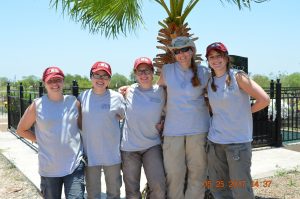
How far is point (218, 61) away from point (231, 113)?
0.53 m

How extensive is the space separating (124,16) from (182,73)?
1993 millimetres

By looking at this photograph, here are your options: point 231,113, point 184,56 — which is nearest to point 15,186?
point 184,56

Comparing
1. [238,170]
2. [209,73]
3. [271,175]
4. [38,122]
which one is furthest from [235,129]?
[271,175]

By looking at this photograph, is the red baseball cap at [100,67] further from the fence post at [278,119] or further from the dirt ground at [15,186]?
the fence post at [278,119]

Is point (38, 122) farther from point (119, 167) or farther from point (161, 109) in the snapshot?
point (161, 109)

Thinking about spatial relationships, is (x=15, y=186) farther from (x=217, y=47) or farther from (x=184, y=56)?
(x=217, y=47)

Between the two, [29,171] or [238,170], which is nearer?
[238,170]

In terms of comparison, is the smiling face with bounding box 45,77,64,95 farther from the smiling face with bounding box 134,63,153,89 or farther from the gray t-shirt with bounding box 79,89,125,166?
the smiling face with bounding box 134,63,153,89

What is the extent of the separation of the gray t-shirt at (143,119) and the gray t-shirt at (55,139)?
0.59 meters

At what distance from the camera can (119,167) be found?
4.07 meters

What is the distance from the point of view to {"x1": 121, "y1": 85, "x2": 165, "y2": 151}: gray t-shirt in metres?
4.03

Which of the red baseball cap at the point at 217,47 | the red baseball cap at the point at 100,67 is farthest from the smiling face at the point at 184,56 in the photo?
the red baseball cap at the point at 100,67

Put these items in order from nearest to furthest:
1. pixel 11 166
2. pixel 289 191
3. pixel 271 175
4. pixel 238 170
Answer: pixel 238 170, pixel 289 191, pixel 271 175, pixel 11 166

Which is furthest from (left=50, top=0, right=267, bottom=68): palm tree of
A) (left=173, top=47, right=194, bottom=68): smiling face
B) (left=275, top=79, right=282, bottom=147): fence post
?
(left=275, top=79, right=282, bottom=147): fence post
